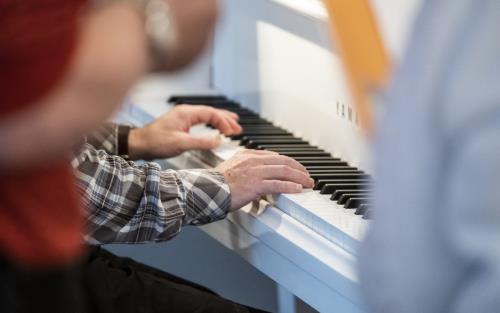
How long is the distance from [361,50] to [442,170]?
14 cm

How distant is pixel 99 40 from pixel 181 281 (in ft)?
4.49

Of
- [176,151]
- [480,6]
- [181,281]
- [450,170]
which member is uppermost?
[480,6]

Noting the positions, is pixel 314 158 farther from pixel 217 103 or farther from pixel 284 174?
pixel 217 103

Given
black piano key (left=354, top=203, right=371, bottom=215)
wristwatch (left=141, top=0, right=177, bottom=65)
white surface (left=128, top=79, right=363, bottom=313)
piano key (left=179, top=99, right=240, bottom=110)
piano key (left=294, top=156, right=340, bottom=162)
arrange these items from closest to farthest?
wristwatch (left=141, top=0, right=177, bottom=65)
white surface (left=128, top=79, right=363, bottom=313)
black piano key (left=354, top=203, right=371, bottom=215)
piano key (left=294, top=156, right=340, bottom=162)
piano key (left=179, top=99, right=240, bottom=110)

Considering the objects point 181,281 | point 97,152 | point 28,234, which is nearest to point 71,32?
point 28,234

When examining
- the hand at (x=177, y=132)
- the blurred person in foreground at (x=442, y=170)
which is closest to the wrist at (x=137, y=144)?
the hand at (x=177, y=132)

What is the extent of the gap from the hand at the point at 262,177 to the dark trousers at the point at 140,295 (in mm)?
174

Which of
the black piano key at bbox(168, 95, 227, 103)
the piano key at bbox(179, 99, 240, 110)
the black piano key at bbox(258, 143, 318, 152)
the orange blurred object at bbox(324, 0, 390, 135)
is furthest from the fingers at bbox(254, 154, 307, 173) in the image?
the orange blurred object at bbox(324, 0, 390, 135)

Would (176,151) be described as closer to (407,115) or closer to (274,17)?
(274,17)

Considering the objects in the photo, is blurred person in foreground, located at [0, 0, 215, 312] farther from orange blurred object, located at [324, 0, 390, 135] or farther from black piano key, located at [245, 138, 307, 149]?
black piano key, located at [245, 138, 307, 149]

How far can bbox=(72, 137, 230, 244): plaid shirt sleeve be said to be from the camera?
2084 millimetres

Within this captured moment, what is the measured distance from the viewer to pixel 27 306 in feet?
3.34

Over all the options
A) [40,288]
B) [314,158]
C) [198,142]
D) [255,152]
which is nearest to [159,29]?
[40,288]

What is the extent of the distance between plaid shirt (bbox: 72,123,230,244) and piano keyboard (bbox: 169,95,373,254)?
0.13 metres
